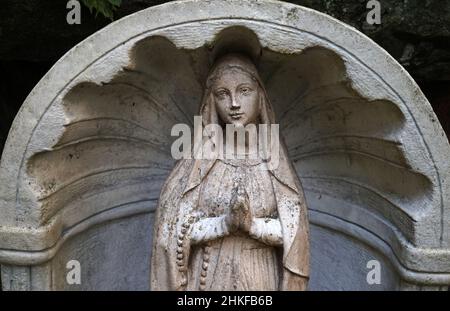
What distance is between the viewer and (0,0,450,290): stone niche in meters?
1.94

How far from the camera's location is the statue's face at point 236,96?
204cm

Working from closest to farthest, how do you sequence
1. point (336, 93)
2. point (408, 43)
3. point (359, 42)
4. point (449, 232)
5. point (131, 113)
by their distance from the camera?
point (359, 42) → point (449, 232) → point (336, 93) → point (131, 113) → point (408, 43)

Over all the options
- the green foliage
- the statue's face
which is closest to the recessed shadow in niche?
the statue's face

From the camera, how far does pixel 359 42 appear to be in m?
1.92

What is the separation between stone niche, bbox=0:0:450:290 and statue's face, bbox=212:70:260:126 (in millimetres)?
132

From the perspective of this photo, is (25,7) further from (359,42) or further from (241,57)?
(359,42)

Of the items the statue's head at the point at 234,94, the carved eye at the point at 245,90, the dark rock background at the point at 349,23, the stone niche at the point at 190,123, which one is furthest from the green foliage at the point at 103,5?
the carved eye at the point at 245,90

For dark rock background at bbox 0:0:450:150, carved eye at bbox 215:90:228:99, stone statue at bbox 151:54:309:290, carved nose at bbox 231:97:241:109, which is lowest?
stone statue at bbox 151:54:309:290

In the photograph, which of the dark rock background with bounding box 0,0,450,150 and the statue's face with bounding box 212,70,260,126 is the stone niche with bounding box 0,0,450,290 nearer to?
the statue's face with bounding box 212,70,260,126

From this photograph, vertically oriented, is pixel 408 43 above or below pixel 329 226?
above

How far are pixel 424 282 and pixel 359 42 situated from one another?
3.02 feet

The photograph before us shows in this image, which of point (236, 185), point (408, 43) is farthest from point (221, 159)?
point (408, 43)

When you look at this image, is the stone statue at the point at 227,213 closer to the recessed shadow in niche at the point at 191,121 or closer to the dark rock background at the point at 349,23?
the recessed shadow in niche at the point at 191,121

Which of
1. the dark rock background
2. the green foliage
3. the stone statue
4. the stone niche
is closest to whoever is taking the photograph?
the stone niche
